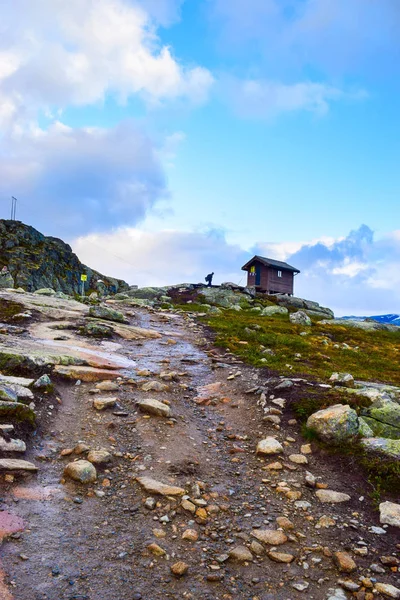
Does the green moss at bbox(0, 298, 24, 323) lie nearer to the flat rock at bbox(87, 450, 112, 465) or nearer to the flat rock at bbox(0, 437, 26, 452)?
the flat rock at bbox(0, 437, 26, 452)

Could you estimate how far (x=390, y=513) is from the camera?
20.5 feet

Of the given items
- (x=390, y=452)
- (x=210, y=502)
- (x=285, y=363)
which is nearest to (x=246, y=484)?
(x=210, y=502)

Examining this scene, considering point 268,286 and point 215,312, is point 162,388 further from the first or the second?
point 268,286

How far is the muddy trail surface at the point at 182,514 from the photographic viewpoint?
4.66 metres

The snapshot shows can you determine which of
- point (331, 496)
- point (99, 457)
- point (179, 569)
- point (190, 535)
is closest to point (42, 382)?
point (99, 457)

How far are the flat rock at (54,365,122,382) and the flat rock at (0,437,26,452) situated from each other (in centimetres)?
422

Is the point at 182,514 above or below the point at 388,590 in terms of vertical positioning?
above

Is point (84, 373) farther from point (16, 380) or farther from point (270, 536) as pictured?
point (270, 536)

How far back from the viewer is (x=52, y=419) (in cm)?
858

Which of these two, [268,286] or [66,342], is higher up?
[268,286]

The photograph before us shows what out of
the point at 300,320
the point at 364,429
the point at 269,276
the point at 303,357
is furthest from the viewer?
the point at 269,276

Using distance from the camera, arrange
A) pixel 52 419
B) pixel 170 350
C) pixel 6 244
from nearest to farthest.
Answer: pixel 52 419 → pixel 170 350 → pixel 6 244

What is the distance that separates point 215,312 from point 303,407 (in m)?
28.3

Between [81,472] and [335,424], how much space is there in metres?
5.41
